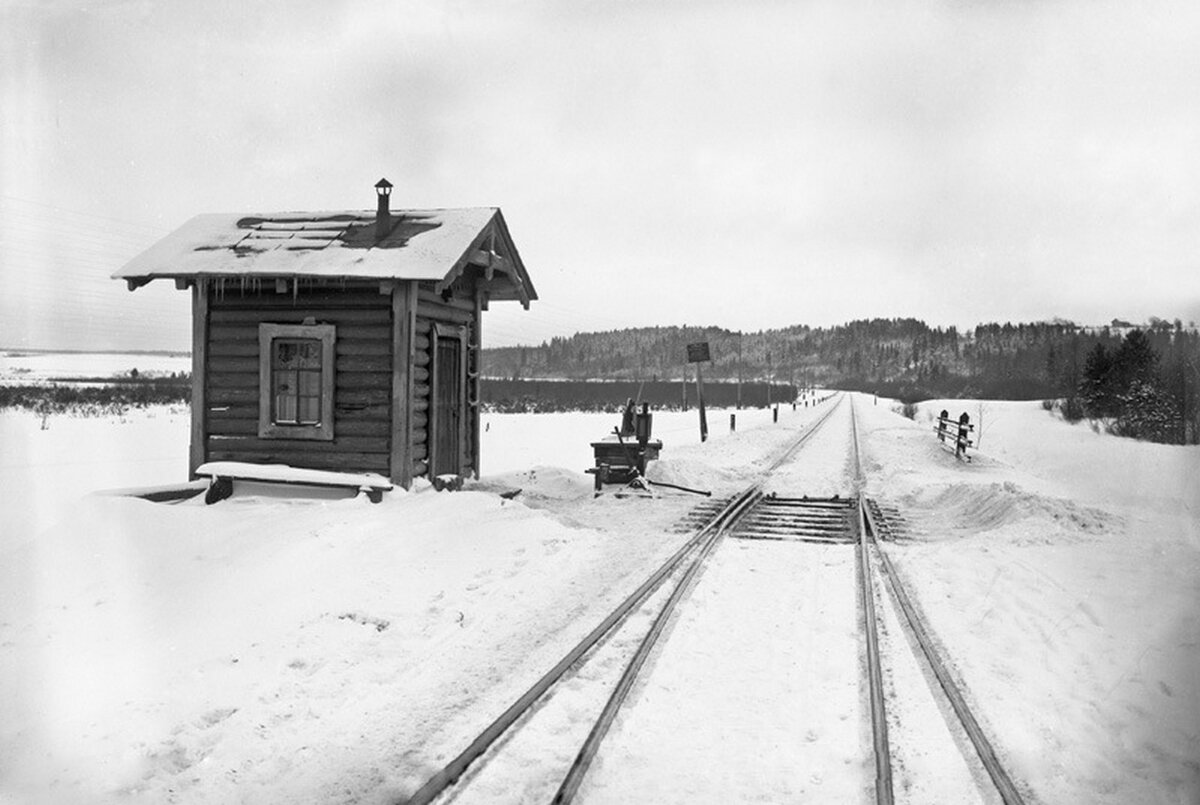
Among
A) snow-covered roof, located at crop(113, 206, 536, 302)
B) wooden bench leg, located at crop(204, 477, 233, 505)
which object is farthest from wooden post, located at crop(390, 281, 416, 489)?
wooden bench leg, located at crop(204, 477, 233, 505)

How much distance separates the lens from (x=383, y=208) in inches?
461

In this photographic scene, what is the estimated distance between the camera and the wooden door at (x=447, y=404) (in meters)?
11.9

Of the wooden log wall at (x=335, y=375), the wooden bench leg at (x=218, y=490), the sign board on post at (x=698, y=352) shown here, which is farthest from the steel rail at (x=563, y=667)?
the sign board on post at (x=698, y=352)

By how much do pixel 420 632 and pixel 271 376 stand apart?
231 inches

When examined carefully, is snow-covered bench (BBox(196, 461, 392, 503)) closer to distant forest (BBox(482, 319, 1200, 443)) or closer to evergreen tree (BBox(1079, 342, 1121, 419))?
distant forest (BBox(482, 319, 1200, 443))

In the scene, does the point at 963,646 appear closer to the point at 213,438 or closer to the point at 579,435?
the point at 213,438

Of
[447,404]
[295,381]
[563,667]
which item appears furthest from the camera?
[447,404]

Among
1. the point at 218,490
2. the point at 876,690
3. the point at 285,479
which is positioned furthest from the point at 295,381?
the point at 876,690

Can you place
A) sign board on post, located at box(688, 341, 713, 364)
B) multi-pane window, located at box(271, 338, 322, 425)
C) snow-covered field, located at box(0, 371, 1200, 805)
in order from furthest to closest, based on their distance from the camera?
sign board on post, located at box(688, 341, 713, 364) → multi-pane window, located at box(271, 338, 322, 425) → snow-covered field, located at box(0, 371, 1200, 805)

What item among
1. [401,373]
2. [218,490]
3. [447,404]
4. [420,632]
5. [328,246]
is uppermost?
[328,246]

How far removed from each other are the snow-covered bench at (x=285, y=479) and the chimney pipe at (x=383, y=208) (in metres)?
3.59

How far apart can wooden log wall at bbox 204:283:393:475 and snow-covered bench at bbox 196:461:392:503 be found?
0.29m

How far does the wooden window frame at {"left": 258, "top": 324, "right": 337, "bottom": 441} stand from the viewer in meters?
10.8

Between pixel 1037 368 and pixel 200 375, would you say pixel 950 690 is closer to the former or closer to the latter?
pixel 200 375
